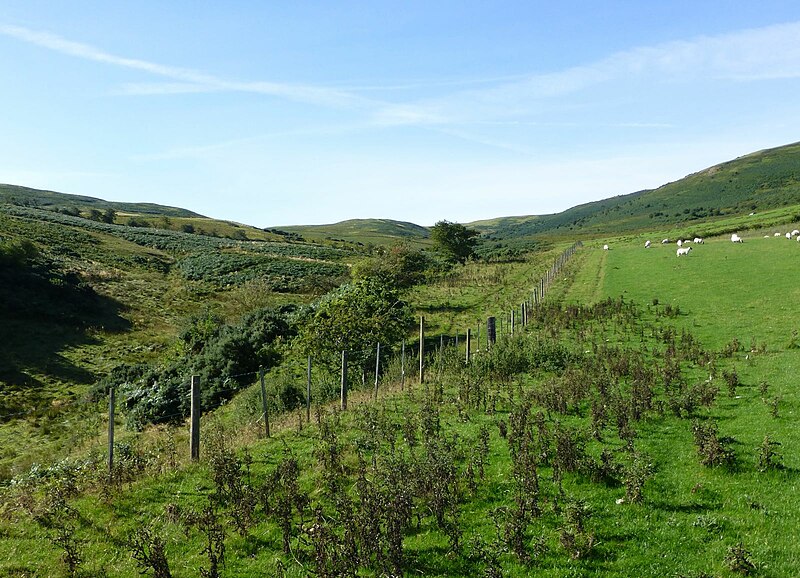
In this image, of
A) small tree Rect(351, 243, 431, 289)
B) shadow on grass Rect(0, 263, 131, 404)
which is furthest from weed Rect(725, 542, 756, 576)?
small tree Rect(351, 243, 431, 289)

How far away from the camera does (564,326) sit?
34031 millimetres

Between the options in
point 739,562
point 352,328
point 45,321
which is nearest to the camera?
point 739,562

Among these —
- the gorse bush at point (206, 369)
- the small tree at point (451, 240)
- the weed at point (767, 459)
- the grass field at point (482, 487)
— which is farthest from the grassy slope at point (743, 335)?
the small tree at point (451, 240)

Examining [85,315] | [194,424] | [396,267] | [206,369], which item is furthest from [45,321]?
[194,424]

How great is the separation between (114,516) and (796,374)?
2356 centimetres

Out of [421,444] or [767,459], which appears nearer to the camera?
[767,459]

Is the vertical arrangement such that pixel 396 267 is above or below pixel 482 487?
above

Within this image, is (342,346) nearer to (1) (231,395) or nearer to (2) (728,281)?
(1) (231,395)

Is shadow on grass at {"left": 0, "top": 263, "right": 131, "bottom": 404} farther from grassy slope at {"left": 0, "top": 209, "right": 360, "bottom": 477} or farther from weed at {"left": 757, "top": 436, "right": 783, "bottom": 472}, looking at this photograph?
weed at {"left": 757, "top": 436, "right": 783, "bottom": 472}

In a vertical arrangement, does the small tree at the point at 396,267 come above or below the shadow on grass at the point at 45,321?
above

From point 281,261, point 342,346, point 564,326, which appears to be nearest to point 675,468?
point 342,346

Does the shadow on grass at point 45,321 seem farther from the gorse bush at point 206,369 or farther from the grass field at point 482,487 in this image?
the grass field at point 482,487

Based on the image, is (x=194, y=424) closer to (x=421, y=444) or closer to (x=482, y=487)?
(x=421, y=444)

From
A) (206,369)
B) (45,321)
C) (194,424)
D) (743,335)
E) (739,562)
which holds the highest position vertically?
(45,321)
